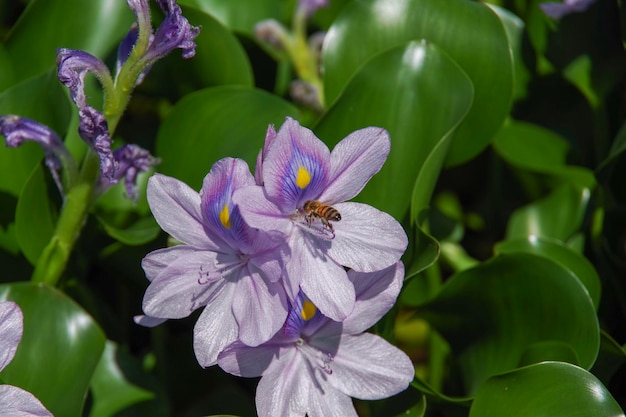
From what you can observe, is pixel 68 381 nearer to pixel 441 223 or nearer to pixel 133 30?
pixel 133 30

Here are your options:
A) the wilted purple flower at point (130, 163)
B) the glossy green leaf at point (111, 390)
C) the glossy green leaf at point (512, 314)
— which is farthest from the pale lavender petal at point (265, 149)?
the glossy green leaf at point (111, 390)

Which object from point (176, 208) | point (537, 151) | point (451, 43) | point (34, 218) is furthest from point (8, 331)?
point (537, 151)

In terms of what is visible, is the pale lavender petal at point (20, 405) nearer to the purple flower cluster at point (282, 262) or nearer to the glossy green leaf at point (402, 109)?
the purple flower cluster at point (282, 262)

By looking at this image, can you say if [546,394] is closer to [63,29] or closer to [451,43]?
[451,43]

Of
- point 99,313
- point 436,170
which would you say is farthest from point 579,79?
point 99,313

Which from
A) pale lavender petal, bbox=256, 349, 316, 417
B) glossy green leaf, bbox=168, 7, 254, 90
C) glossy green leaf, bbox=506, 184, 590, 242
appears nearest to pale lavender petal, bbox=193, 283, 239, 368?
pale lavender petal, bbox=256, 349, 316, 417
